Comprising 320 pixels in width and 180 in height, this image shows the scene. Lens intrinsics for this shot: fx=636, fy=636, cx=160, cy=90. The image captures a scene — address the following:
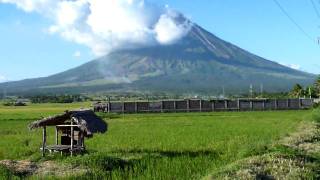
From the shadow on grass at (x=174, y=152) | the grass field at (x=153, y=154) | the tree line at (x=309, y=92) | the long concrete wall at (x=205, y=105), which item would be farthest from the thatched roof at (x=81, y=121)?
the tree line at (x=309, y=92)

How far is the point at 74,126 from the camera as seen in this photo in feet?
62.8

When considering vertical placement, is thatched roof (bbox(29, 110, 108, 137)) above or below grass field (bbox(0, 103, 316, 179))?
above

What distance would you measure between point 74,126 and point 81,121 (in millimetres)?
554

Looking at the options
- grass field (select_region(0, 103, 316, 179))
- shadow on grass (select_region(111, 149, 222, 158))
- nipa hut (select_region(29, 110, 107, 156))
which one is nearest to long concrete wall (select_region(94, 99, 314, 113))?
grass field (select_region(0, 103, 316, 179))

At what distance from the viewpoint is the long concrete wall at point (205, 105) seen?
58891 millimetres

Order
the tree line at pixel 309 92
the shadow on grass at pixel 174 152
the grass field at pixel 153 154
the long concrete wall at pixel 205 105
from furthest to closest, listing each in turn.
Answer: the tree line at pixel 309 92, the long concrete wall at pixel 205 105, the shadow on grass at pixel 174 152, the grass field at pixel 153 154

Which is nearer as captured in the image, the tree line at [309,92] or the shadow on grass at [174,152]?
the shadow on grass at [174,152]

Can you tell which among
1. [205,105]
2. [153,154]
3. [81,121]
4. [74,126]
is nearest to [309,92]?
[205,105]

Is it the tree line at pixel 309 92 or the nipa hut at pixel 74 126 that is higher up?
the tree line at pixel 309 92

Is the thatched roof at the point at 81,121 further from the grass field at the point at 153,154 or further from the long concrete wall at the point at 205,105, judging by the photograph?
the long concrete wall at the point at 205,105

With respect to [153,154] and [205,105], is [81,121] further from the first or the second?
[205,105]

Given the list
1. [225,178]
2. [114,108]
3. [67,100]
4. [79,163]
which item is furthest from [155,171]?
[67,100]

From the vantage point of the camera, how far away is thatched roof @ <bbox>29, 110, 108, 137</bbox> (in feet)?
60.9

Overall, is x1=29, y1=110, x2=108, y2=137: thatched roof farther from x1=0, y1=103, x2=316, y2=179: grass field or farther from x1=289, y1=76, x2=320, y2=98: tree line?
x1=289, y1=76, x2=320, y2=98: tree line
